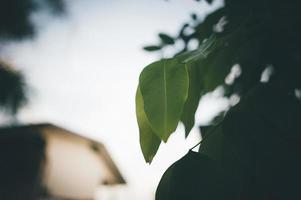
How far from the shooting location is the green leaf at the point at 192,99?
1.70ft

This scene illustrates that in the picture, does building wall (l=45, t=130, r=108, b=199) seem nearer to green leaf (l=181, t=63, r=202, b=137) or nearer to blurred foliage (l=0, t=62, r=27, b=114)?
blurred foliage (l=0, t=62, r=27, b=114)

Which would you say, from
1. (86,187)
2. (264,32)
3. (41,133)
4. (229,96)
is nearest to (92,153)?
(86,187)

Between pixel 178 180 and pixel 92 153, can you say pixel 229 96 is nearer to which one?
pixel 178 180

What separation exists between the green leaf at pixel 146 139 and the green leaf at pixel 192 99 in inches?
4.1

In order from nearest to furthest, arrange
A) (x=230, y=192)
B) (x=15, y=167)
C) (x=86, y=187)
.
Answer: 1. (x=230, y=192)
2. (x=15, y=167)
3. (x=86, y=187)

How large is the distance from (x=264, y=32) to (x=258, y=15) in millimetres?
41

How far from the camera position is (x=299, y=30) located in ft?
2.06

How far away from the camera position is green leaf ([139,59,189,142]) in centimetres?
39

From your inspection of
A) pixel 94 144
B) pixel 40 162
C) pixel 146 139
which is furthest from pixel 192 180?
pixel 94 144

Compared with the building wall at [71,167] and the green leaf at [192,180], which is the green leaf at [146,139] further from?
the building wall at [71,167]

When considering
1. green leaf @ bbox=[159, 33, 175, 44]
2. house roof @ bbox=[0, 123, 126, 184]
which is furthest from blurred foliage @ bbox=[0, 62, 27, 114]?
green leaf @ bbox=[159, 33, 175, 44]

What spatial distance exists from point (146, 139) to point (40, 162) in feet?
33.2

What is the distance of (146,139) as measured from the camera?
433 mm

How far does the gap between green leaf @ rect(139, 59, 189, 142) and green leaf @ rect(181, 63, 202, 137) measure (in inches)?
4.1
